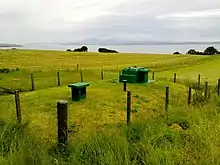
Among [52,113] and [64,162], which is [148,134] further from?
[52,113]

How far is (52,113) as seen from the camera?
1119 centimetres

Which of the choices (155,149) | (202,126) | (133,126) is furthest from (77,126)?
(155,149)

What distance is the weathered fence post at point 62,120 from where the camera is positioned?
4.78m

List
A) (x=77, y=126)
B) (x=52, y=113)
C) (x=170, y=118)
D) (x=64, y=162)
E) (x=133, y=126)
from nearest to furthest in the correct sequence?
(x=64, y=162) < (x=133, y=126) < (x=170, y=118) < (x=77, y=126) < (x=52, y=113)

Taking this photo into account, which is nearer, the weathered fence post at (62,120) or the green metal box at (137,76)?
the weathered fence post at (62,120)

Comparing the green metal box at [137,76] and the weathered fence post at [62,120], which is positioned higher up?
the weathered fence post at [62,120]

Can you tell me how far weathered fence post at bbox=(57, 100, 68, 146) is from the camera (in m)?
4.78

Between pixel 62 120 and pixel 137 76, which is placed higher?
pixel 62 120

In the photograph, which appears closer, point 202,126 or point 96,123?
point 202,126

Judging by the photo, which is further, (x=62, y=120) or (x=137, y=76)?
(x=137, y=76)

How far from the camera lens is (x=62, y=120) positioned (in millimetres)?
4902

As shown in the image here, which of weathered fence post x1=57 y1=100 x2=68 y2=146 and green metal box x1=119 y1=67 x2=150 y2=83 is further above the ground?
→ weathered fence post x1=57 y1=100 x2=68 y2=146

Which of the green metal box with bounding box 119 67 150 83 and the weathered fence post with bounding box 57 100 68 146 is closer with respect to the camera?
the weathered fence post with bounding box 57 100 68 146

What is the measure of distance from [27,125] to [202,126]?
8.40ft
